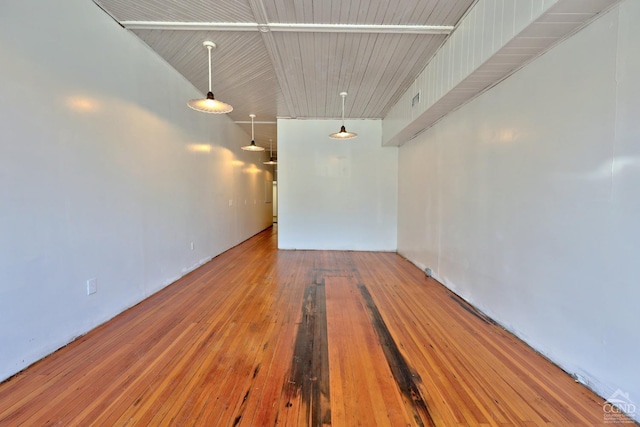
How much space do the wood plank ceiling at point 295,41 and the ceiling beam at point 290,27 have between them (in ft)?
0.03

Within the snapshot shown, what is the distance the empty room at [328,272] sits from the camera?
1.48m

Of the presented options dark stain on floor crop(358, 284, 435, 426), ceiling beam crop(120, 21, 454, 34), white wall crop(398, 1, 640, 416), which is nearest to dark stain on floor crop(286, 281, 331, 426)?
dark stain on floor crop(358, 284, 435, 426)

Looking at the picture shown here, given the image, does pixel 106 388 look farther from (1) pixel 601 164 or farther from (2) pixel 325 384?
(1) pixel 601 164

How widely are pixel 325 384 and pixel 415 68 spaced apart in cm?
383

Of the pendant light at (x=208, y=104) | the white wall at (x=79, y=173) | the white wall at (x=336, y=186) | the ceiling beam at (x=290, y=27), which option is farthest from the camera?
the white wall at (x=336, y=186)

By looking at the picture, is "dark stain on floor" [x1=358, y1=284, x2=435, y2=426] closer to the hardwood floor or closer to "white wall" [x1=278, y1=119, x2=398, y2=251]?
the hardwood floor

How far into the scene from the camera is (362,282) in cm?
369

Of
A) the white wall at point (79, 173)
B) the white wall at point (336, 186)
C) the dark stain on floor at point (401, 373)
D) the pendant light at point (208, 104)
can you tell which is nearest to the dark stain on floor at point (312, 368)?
the dark stain on floor at point (401, 373)

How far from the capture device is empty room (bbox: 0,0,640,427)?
1.48 metres

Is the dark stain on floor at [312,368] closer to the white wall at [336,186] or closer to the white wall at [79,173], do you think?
the white wall at [79,173]

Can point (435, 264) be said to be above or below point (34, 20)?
below

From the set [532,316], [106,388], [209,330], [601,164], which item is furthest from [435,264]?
[106,388]

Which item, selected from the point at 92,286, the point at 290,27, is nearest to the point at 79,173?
the point at 92,286

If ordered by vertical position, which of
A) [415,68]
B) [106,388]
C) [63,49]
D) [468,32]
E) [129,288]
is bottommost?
[106,388]
